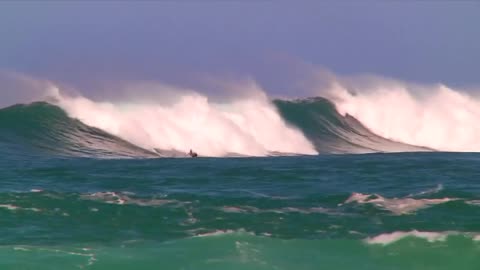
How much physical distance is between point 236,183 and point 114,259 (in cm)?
799

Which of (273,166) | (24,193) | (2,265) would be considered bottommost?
(2,265)

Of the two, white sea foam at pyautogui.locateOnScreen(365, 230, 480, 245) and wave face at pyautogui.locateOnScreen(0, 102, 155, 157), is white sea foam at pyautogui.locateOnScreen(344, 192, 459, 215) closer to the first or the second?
white sea foam at pyautogui.locateOnScreen(365, 230, 480, 245)

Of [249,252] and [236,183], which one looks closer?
[249,252]

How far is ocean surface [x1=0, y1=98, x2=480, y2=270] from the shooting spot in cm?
1543

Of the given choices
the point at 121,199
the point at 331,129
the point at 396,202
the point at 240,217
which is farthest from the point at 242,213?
the point at 331,129

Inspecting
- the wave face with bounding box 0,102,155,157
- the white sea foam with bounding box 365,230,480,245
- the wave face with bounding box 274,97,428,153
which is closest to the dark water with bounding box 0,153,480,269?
the white sea foam with bounding box 365,230,480,245

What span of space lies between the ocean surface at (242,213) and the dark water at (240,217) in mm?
33

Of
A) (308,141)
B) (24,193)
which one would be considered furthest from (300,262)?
(308,141)

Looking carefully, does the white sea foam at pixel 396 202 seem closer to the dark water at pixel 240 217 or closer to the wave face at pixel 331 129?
the dark water at pixel 240 217

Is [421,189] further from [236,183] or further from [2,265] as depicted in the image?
[2,265]

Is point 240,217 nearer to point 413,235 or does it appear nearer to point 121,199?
point 121,199

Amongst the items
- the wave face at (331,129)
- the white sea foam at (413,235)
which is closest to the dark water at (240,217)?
the white sea foam at (413,235)

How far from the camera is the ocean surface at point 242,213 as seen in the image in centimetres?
1543

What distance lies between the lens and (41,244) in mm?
15984
